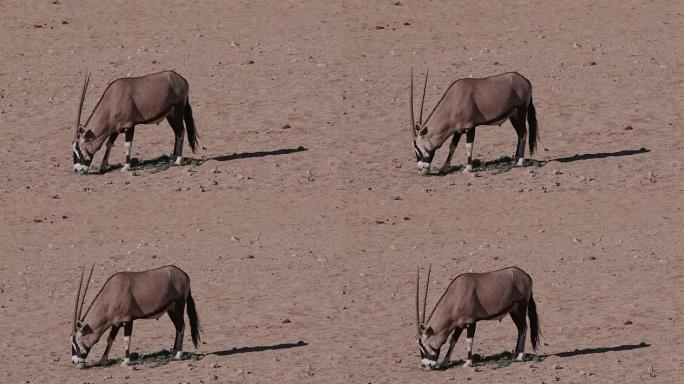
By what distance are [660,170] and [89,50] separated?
14696mm

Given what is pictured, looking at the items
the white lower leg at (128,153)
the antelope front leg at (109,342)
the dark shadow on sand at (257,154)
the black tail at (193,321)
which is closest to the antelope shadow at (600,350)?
the black tail at (193,321)

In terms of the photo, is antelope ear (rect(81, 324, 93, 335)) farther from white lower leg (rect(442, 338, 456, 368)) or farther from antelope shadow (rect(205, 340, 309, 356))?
white lower leg (rect(442, 338, 456, 368))

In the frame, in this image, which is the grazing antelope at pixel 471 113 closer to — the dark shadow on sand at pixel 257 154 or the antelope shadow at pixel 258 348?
the dark shadow on sand at pixel 257 154

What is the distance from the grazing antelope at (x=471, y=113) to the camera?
118 ft

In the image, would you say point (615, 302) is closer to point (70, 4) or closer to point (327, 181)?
point (327, 181)

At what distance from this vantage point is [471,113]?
35906 millimetres

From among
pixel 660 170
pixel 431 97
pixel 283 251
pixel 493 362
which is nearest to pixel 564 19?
pixel 431 97

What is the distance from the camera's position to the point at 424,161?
119 feet

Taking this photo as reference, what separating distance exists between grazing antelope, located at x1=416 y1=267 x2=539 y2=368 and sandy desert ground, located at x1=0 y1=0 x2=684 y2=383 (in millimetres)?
528

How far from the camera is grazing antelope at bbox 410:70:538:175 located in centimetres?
3588

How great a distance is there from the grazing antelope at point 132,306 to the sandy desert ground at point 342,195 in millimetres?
463

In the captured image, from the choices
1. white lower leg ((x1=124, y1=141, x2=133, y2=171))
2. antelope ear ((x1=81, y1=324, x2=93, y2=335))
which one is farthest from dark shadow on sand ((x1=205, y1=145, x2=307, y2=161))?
antelope ear ((x1=81, y1=324, x2=93, y2=335))

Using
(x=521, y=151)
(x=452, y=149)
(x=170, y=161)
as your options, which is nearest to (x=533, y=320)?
(x=452, y=149)

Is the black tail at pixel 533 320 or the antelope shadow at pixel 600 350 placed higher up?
the black tail at pixel 533 320
